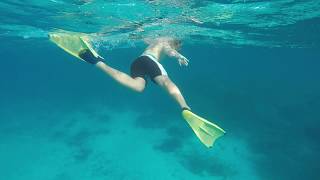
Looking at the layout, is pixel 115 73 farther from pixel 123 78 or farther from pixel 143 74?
pixel 143 74

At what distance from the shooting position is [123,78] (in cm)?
965

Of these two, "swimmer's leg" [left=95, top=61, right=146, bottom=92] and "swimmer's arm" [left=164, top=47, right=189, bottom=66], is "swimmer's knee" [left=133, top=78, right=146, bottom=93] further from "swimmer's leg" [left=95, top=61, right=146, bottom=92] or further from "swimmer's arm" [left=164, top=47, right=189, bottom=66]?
"swimmer's arm" [left=164, top=47, right=189, bottom=66]

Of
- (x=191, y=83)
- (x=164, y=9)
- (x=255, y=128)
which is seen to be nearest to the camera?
(x=164, y=9)

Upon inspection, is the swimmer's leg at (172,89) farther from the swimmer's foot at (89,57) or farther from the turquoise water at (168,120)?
the turquoise water at (168,120)

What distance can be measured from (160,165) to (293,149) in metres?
9.28

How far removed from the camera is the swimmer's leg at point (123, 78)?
9.59 m

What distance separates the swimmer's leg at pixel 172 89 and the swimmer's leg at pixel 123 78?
0.58 m

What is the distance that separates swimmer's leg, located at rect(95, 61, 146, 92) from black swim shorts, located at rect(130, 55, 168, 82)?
1.13 ft

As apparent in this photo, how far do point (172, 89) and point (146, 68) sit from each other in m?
1.34

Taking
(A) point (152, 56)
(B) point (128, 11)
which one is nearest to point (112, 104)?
(B) point (128, 11)

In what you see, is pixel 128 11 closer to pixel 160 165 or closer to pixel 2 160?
pixel 160 165

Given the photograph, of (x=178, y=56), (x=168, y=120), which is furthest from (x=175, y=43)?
(x=168, y=120)

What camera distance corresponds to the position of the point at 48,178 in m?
22.6

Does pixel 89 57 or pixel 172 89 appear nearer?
pixel 172 89
